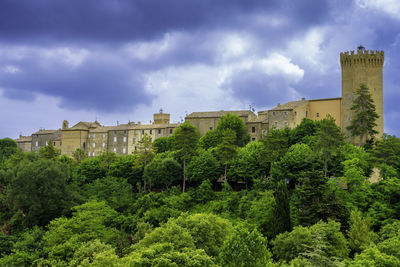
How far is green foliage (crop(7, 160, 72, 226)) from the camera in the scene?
52.3 metres

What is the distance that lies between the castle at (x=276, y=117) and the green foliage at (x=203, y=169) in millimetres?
13215

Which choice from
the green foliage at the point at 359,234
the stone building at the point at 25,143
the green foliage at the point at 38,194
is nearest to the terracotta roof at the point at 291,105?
the green foliage at the point at 359,234

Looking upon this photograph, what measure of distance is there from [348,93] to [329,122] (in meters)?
16.6

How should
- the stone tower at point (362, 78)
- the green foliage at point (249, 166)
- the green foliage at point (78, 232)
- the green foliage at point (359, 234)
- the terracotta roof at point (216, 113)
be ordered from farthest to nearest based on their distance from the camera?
the terracotta roof at point (216, 113) → the stone tower at point (362, 78) → the green foliage at point (249, 166) → the green foliage at point (78, 232) → the green foliage at point (359, 234)

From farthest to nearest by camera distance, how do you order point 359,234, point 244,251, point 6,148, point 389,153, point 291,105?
1. point 6,148
2. point 291,105
3. point 389,153
4. point 359,234
5. point 244,251

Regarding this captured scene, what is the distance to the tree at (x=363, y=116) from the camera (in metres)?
62.5

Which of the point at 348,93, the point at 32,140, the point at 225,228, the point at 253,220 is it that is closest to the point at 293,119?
the point at 348,93

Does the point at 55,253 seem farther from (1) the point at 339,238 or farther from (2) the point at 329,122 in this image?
(2) the point at 329,122

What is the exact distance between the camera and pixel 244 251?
29.8 m

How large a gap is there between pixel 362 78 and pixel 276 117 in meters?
13.7

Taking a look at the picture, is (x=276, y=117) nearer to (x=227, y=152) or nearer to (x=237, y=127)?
(x=237, y=127)

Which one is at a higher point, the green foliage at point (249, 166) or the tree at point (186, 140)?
the tree at point (186, 140)

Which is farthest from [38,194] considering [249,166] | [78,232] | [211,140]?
[211,140]

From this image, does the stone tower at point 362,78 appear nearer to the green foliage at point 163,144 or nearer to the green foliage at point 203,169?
the green foliage at point 203,169
